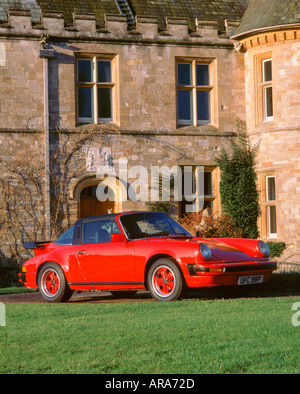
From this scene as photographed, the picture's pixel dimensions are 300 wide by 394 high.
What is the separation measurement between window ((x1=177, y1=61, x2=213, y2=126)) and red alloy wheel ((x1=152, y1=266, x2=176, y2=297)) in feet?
35.1

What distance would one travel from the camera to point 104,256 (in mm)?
10422

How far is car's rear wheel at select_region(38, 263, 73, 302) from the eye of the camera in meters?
10.8

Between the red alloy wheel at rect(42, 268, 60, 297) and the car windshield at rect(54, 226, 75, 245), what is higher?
the car windshield at rect(54, 226, 75, 245)

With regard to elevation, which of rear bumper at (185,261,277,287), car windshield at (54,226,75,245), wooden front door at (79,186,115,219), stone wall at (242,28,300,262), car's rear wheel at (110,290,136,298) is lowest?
car's rear wheel at (110,290,136,298)

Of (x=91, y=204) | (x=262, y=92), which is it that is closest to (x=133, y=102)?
(x=91, y=204)

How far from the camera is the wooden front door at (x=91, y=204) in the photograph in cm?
1958

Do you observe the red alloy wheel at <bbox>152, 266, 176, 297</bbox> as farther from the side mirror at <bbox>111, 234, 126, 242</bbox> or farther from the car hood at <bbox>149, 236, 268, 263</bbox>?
the side mirror at <bbox>111, 234, 126, 242</bbox>

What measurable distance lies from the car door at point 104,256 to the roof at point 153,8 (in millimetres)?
10777

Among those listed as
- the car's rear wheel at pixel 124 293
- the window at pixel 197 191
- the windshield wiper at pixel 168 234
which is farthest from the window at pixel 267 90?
the windshield wiper at pixel 168 234

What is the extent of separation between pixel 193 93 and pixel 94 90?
2910mm

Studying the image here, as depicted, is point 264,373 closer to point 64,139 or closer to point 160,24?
point 64,139

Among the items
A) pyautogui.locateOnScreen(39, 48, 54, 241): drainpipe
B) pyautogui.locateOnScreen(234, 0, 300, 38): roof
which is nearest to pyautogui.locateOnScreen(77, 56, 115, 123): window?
pyautogui.locateOnScreen(39, 48, 54, 241): drainpipe

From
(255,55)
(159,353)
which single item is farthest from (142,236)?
(255,55)

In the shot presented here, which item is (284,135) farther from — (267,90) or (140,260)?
(140,260)
